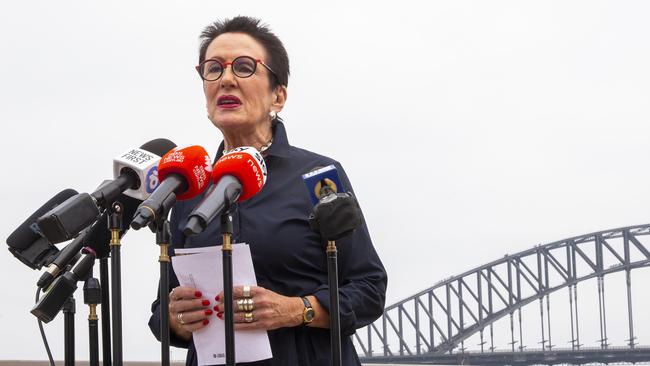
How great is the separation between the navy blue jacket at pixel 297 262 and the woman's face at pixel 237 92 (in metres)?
0.13

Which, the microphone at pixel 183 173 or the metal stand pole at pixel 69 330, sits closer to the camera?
the microphone at pixel 183 173

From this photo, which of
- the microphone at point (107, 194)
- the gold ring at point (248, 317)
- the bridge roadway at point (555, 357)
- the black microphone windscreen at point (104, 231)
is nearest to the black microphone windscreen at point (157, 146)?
the microphone at point (107, 194)

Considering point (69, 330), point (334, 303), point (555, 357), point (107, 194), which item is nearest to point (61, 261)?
point (69, 330)

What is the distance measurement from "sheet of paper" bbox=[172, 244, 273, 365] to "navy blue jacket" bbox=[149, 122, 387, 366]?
11cm

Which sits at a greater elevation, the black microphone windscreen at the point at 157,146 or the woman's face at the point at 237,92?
the woman's face at the point at 237,92

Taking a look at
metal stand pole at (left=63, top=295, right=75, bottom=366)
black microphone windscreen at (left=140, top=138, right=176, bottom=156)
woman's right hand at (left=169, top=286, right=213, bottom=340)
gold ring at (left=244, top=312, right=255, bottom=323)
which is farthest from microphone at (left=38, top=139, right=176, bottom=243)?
metal stand pole at (left=63, top=295, right=75, bottom=366)

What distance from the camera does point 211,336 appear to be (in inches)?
120

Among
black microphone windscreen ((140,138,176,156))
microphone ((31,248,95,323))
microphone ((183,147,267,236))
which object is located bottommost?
microphone ((31,248,95,323))

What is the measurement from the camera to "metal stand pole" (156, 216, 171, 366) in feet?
8.68

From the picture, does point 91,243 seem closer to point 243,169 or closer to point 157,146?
point 157,146

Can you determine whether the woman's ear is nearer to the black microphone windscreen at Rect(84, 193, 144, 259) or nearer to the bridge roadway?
the black microphone windscreen at Rect(84, 193, 144, 259)

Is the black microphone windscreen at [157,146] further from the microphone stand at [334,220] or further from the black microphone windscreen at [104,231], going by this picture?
the microphone stand at [334,220]

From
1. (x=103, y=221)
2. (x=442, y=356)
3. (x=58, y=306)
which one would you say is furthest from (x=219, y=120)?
(x=442, y=356)

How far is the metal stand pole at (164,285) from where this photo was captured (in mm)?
2646
